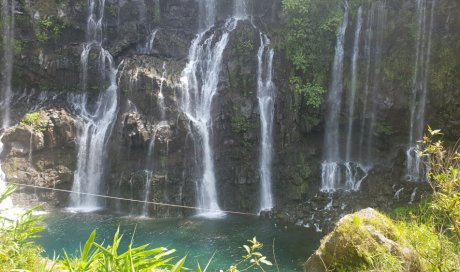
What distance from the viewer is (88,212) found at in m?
14.1

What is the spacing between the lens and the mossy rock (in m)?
3.89

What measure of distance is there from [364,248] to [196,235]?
8555 mm

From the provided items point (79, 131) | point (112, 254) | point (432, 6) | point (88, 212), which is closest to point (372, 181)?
point (432, 6)

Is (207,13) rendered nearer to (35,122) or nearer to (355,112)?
(355,112)

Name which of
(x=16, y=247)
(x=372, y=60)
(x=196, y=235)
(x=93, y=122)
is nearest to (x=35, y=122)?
(x=93, y=122)

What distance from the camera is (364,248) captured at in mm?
4148

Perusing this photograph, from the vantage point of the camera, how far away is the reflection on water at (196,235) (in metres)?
10.7

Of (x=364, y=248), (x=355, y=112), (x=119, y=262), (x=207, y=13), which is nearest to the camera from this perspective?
(x=119, y=262)

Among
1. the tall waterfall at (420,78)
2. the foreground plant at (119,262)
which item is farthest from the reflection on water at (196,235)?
the foreground plant at (119,262)

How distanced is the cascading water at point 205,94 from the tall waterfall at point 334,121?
14.9 feet

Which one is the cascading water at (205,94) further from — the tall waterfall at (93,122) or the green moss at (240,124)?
the tall waterfall at (93,122)

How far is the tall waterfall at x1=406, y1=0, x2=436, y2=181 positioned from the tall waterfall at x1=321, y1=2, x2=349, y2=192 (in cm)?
263

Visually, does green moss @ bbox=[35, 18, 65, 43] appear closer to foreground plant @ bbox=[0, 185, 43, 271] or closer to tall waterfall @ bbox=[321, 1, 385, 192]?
tall waterfall @ bbox=[321, 1, 385, 192]

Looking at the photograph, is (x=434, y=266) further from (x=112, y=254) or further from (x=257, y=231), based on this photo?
(x=257, y=231)
